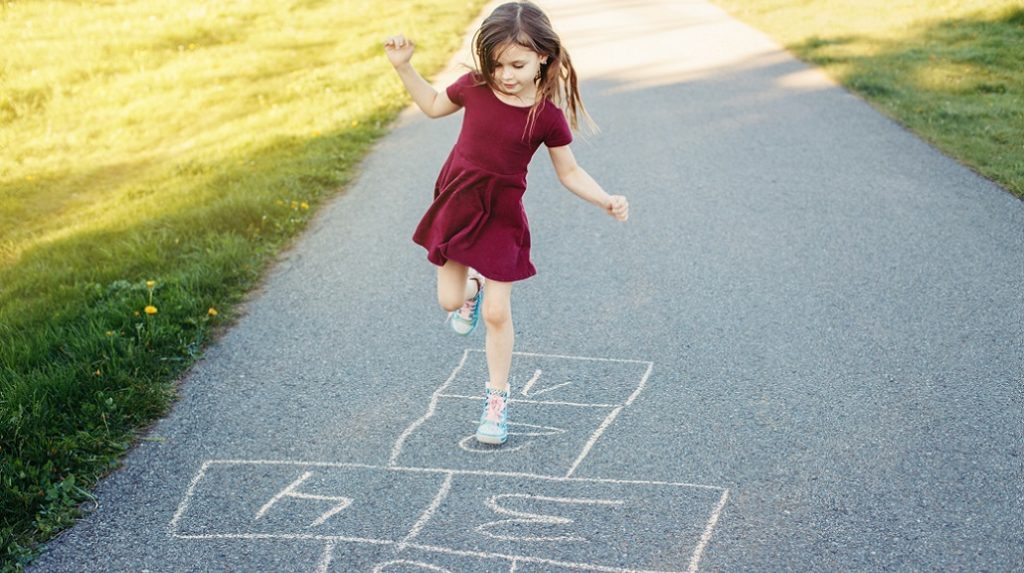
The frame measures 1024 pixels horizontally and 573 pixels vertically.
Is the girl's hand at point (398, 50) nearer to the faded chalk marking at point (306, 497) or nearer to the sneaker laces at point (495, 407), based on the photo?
the sneaker laces at point (495, 407)

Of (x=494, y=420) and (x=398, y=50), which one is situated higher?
(x=398, y=50)

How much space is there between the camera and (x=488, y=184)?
3.61 m

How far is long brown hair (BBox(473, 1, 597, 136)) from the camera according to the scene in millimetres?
3350

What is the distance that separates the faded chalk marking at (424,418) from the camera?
3652mm

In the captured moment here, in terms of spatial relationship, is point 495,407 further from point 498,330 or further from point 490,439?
point 498,330

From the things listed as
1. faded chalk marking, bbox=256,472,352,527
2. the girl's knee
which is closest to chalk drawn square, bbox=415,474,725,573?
faded chalk marking, bbox=256,472,352,527

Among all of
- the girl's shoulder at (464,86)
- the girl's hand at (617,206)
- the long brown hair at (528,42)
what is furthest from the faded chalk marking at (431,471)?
the girl's shoulder at (464,86)

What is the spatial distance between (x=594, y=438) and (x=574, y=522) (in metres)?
0.60

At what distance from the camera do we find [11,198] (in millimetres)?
7652

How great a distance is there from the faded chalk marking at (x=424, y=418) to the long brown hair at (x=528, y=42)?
1263 mm

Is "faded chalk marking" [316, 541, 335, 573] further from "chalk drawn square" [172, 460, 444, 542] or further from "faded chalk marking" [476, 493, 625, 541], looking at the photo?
"faded chalk marking" [476, 493, 625, 541]

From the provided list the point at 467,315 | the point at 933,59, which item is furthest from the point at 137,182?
the point at 933,59

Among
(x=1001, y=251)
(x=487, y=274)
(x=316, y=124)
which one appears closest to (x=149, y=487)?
Result: (x=487, y=274)

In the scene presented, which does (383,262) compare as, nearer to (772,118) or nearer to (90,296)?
(90,296)
